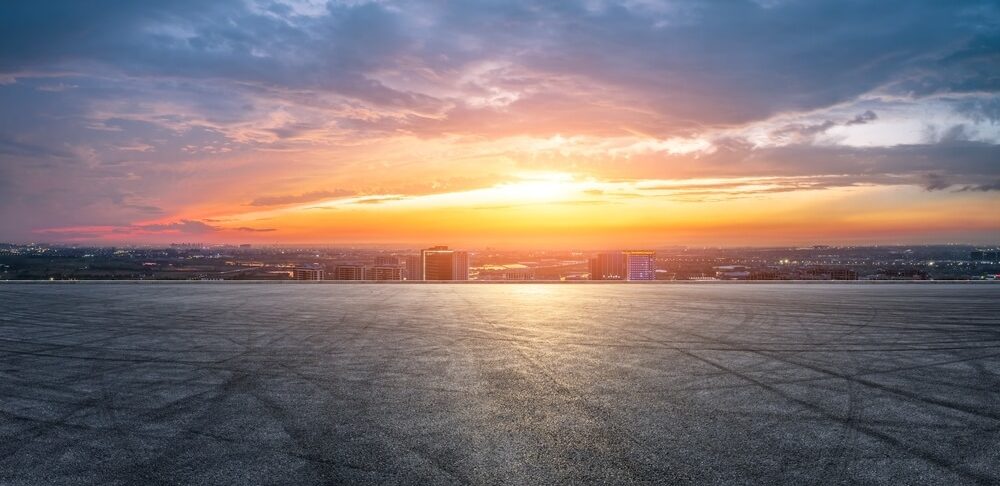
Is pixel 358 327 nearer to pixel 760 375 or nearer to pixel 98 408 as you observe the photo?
pixel 98 408

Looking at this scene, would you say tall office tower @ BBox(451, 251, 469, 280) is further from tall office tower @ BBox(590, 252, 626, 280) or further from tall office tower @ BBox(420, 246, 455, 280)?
tall office tower @ BBox(590, 252, 626, 280)

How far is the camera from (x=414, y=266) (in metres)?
38.1

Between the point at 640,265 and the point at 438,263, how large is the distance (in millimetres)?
12759

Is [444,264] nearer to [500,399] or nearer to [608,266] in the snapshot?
[608,266]

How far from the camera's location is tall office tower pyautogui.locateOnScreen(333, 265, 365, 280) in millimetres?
32406

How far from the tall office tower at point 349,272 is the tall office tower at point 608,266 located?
47.3ft

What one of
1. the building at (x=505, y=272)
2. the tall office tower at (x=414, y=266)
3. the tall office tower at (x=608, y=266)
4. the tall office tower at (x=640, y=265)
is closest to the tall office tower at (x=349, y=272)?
the tall office tower at (x=414, y=266)

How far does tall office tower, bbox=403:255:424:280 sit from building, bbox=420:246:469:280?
0.43 meters

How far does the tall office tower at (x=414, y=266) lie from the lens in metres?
37.1

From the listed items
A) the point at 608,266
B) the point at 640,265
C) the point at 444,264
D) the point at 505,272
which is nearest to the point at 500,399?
the point at 640,265

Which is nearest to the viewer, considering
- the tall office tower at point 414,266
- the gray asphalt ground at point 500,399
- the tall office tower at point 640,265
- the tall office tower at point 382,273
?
the gray asphalt ground at point 500,399

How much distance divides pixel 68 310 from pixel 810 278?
103ft

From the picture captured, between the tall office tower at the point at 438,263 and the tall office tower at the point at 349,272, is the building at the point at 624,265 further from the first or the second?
the tall office tower at the point at 349,272

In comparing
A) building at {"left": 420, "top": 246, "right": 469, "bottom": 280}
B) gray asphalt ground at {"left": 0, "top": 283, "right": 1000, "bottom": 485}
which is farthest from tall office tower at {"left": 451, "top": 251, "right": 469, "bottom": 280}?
gray asphalt ground at {"left": 0, "top": 283, "right": 1000, "bottom": 485}
